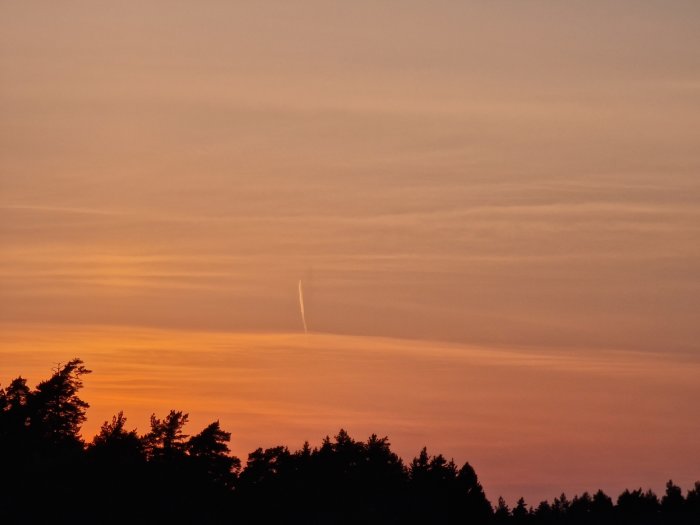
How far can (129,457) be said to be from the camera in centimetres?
12581

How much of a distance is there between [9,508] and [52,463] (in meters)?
6.41

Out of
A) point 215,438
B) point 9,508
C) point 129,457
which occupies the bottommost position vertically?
point 9,508

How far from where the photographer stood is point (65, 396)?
144250mm

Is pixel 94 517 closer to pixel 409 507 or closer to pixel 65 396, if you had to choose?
pixel 65 396

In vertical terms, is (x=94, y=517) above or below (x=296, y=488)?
below

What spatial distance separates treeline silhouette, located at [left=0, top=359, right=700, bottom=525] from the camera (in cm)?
11338

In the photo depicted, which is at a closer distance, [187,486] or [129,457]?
[129,457]

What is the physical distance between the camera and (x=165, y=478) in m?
132

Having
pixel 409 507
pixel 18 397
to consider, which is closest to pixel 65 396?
pixel 18 397

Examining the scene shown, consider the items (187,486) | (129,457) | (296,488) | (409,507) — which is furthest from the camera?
(409,507)

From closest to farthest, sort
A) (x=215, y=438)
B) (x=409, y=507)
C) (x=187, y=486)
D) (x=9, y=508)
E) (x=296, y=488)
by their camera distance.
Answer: (x=9, y=508) → (x=187, y=486) → (x=215, y=438) → (x=296, y=488) → (x=409, y=507)

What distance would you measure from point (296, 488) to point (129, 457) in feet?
132

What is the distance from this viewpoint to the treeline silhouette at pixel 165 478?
372ft

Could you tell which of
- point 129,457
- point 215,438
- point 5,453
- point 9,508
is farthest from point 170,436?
point 9,508
